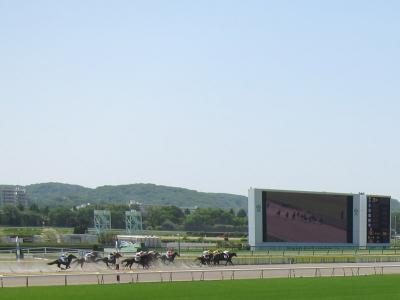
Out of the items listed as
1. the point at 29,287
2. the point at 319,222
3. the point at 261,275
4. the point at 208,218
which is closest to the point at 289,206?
the point at 319,222

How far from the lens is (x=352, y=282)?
Answer: 105ft

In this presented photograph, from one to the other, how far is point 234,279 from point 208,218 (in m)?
126

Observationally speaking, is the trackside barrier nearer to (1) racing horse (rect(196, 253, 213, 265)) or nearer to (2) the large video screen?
(1) racing horse (rect(196, 253, 213, 265))

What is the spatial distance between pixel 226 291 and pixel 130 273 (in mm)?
5977

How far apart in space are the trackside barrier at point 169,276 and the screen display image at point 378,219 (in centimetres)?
1786

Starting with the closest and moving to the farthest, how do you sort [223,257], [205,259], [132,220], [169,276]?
[169,276] → [205,259] → [223,257] → [132,220]

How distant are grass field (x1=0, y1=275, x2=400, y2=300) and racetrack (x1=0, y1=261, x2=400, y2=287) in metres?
2.06

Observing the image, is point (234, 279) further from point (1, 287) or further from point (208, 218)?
point (208, 218)

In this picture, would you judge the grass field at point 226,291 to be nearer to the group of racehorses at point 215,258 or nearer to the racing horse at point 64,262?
the racing horse at point 64,262

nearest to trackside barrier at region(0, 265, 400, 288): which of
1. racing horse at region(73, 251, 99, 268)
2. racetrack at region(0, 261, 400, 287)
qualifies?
racetrack at region(0, 261, 400, 287)

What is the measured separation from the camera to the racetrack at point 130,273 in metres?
29.2

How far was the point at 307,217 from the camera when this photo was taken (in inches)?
2157

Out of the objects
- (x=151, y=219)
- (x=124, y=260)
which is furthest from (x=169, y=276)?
(x=151, y=219)

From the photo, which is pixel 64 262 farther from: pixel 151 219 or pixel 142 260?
pixel 151 219
